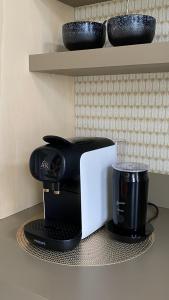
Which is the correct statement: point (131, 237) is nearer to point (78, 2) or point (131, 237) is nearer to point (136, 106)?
point (136, 106)

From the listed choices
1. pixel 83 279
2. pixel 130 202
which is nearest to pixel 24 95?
pixel 130 202

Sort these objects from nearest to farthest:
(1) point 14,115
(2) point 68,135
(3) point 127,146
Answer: (1) point 14,115
(3) point 127,146
(2) point 68,135

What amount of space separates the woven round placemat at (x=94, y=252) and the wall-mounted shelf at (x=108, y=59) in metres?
0.50

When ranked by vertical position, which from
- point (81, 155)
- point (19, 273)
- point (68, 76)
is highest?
point (68, 76)

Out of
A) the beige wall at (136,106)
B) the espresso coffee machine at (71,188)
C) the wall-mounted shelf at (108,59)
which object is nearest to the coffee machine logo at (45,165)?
the espresso coffee machine at (71,188)

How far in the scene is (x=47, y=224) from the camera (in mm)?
950

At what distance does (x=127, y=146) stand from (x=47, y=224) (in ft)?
1.49

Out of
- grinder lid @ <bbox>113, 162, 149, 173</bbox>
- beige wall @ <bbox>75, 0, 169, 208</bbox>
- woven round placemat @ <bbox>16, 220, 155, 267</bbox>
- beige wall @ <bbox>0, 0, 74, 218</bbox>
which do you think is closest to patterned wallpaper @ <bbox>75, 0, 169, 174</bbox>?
beige wall @ <bbox>75, 0, 169, 208</bbox>

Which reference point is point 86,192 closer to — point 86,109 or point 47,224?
point 47,224

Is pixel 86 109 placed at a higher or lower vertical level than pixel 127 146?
higher

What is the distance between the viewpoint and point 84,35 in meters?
0.98

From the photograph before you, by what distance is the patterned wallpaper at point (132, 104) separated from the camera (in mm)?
1122

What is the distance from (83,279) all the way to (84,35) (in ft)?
→ 2.28

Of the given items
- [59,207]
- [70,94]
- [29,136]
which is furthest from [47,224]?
[70,94]
